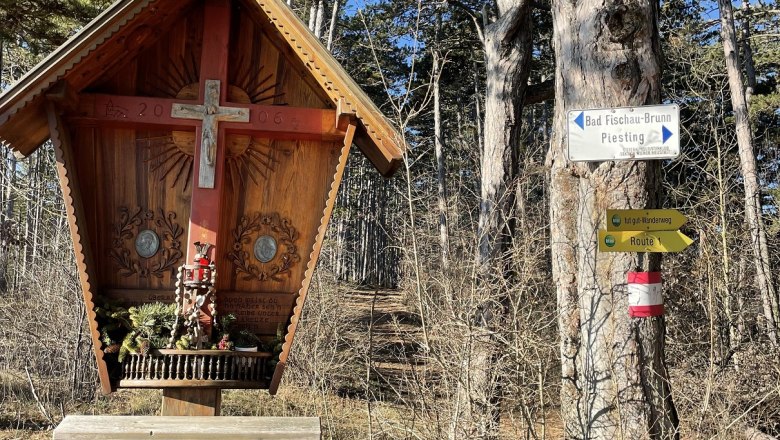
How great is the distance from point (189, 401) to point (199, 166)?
4.55ft

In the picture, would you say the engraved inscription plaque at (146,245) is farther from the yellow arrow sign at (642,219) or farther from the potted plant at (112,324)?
the yellow arrow sign at (642,219)

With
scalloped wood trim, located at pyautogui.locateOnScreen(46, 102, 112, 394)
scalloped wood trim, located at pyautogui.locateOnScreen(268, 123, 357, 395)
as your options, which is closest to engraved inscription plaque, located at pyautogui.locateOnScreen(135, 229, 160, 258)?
scalloped wood trim, located at pyautogui.locateOnScreen(46, 102, 112, 394)

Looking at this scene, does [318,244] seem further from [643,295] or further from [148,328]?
[643,295]

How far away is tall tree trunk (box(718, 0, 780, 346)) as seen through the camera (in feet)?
27.8

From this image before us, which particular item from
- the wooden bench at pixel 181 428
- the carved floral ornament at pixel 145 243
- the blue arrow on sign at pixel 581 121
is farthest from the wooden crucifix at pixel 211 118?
the blue arrow on sign at pixel 581 121

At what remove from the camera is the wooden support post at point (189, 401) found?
3.61 metres

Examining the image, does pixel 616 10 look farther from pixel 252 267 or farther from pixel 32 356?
pixel 32 356

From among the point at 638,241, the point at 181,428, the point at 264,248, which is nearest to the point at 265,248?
the point at 264,248

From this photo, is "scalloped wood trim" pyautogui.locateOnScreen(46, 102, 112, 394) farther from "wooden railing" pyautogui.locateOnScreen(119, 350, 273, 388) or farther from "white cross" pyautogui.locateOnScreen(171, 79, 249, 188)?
"white cross" pyautogui.locateOnScreen(171, 79, 249, 188)

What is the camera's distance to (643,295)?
3.45 meters

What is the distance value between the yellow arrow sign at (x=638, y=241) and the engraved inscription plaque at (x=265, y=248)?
1976mm

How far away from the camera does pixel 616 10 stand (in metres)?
3.59

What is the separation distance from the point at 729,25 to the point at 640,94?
11.1 meters

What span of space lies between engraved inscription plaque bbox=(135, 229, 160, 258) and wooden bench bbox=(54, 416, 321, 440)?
40.7 inches
